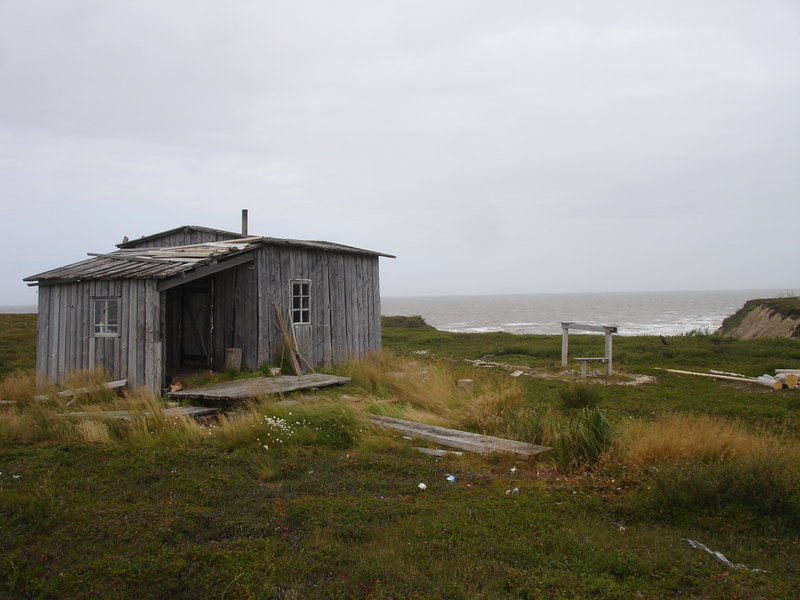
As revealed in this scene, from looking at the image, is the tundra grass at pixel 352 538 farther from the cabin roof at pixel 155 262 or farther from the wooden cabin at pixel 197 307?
the cabin roof at pixel 155 262

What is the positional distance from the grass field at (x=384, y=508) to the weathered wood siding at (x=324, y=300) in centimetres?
443

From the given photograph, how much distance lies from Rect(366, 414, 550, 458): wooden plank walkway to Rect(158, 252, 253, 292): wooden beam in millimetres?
5032

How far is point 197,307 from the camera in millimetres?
14805

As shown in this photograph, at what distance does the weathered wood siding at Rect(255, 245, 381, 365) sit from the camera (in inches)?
542

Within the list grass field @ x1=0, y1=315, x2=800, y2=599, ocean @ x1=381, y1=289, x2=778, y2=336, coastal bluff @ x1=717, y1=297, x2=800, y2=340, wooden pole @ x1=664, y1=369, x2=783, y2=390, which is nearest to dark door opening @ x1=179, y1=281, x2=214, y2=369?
grass field @ x1=0, y1=315, x2=800, y2=599

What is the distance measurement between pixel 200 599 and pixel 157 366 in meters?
8.49

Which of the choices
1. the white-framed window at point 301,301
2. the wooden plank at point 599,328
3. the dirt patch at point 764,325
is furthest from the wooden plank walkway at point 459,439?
the dirt patch at point 764,325

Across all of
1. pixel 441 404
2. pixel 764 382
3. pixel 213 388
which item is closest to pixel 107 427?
pixel 213 388

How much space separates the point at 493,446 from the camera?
25.1 feet

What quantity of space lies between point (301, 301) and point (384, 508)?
32.3 ft

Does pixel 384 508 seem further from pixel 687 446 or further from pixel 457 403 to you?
pixel 457 403

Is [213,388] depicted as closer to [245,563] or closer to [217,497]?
[217,497]

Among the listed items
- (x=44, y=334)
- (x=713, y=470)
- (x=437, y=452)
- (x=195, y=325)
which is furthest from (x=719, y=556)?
(x=44, y=334)

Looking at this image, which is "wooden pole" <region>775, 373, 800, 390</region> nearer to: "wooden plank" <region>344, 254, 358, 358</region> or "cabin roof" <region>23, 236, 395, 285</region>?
"wooden plank" <region>344, 254, 358, 358</region>
